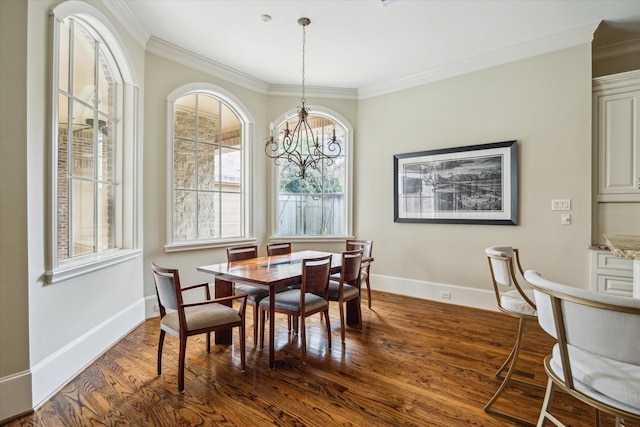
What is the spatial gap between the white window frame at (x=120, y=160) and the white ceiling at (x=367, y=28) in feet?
1.26

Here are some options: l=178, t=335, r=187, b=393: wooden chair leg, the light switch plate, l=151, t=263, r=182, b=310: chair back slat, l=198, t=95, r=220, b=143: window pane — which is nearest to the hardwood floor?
l=178, t=335, r=187, b=393: wooden chair leg

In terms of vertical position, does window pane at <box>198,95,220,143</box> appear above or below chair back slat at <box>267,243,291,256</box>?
above

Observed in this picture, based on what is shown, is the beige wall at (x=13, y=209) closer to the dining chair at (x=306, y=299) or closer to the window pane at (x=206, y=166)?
the dining chair at (x=306, y=299)

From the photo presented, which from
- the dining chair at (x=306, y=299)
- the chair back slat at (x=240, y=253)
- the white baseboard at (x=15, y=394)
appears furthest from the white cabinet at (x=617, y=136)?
the white baseboard at (x=15, y=394)

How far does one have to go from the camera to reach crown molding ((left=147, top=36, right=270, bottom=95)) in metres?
3.59

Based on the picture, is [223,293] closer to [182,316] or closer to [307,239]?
[182,316]

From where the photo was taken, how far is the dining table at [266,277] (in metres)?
2.45

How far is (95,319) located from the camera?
8.63 ft

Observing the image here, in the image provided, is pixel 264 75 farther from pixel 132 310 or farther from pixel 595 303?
pixel 595 303

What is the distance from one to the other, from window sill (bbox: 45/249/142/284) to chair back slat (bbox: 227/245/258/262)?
92 centimetres

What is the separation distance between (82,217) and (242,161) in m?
2.30

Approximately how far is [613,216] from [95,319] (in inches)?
192

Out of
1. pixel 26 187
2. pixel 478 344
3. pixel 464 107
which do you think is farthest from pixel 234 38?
pixel 478 344

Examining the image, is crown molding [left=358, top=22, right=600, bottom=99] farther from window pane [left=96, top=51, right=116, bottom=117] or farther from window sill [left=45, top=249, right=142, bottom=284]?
window sill [left=45, top=249, right=142, bottom=284]
